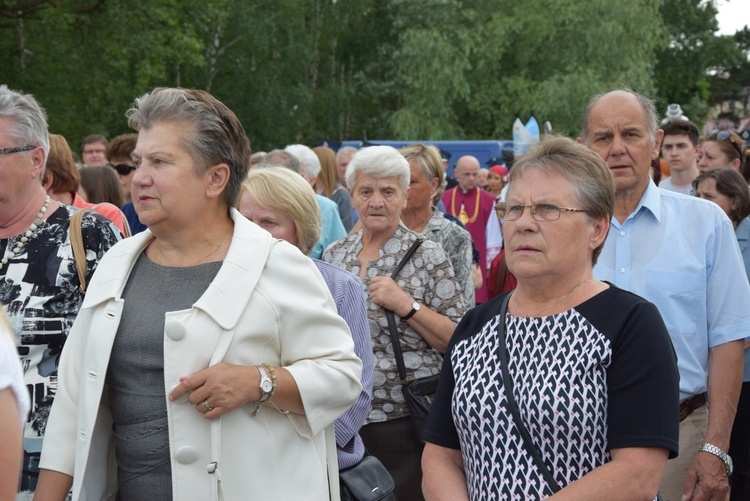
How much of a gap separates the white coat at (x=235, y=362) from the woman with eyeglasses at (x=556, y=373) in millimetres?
401

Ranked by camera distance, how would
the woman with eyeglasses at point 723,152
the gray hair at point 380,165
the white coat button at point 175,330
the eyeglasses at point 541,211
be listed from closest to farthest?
the white coat button at point 175,330 < the eyeglasses at point 541,211 < the gray hair at point 380,165 < the woman with eyeglasses at point 723,152

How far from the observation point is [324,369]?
9.98 ft

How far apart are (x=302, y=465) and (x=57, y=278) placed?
1.21 metres

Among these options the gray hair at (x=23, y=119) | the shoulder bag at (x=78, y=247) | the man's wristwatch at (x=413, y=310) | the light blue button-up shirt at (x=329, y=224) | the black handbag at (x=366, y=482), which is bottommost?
the black handbag at (x=366, y=482)

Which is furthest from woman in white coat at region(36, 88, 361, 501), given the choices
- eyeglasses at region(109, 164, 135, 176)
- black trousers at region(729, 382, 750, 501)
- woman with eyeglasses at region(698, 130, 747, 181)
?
woman with eyeglasses at region(698, 130, 747, 181)

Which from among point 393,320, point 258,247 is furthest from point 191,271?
point 393,320

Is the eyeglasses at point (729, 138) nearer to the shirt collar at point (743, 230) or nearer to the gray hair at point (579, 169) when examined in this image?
the shirt collar at point (743, 230)

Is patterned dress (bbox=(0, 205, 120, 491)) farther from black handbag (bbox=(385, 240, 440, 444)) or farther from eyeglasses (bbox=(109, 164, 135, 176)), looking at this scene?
eyeglasses (bbox=(109, 164, 135, 176))

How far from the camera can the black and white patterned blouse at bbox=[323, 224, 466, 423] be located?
15.5 feet

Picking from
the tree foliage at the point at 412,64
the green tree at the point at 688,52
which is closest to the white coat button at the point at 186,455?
the tree foliage at the point at 412,64

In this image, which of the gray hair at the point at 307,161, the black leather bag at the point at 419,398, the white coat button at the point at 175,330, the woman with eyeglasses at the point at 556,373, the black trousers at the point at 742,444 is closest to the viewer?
the woman with eyeglasses at the point at 556,373

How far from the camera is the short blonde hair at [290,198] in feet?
13.2

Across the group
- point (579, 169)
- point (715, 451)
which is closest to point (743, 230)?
point (715, 451)

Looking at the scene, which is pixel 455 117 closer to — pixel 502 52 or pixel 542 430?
pixel 502 52
